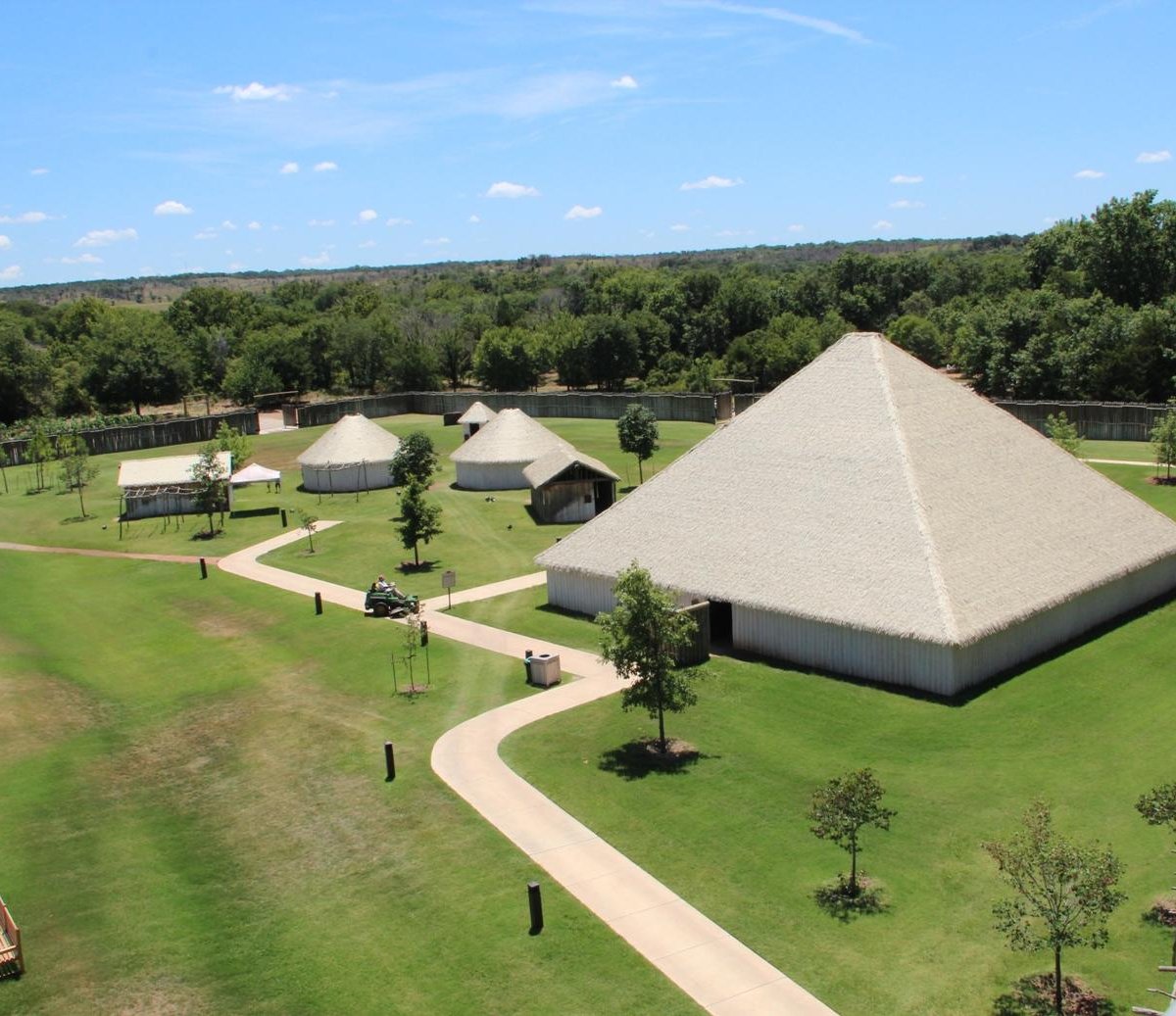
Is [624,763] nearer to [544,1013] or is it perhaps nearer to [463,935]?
[463,935]

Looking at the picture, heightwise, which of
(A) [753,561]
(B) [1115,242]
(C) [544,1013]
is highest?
(B) [1115,242]

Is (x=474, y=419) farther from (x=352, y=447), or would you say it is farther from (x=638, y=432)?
(x=638, y=432)

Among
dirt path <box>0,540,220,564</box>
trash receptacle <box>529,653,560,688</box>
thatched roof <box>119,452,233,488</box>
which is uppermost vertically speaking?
thatched roof <box>119,452,233,488</box>

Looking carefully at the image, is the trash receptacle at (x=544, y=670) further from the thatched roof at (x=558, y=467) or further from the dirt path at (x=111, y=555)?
the dirt path at (x=111, y=555)

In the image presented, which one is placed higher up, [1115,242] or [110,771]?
[1115,242]

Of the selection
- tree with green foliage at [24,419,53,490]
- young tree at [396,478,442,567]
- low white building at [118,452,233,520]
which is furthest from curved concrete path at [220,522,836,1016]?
tree with green foliage at [24,419,53,490]

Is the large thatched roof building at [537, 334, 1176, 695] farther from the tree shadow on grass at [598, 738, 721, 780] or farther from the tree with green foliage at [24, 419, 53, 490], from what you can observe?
the tree with green foliage at [24, 419, 53, 490]

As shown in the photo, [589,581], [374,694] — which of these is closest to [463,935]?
[374,694]

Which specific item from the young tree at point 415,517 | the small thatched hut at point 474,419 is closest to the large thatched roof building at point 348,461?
the small thatched hut at point 474,419
